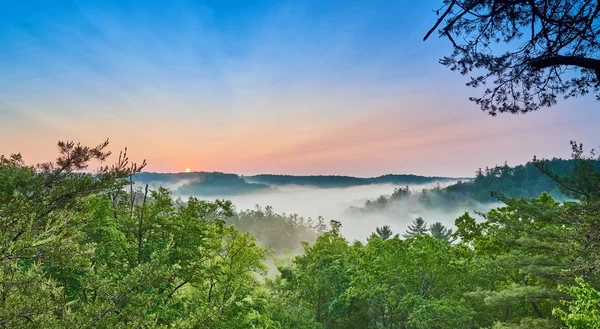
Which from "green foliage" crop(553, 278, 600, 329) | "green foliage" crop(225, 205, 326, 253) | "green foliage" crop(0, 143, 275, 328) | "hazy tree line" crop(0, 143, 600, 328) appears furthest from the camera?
"green foliage" crop(225, 205, 326, 253)

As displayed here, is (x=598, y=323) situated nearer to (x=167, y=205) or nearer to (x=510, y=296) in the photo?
(x=510, y=296)

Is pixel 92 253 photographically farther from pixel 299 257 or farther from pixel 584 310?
pixel 299 257

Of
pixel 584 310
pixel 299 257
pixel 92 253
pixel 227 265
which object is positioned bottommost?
pixel 299 257

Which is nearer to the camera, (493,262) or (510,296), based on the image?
(510,296)

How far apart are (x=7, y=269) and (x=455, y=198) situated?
8902 inches

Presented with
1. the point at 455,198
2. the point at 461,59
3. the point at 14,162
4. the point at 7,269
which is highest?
the point at 461,59

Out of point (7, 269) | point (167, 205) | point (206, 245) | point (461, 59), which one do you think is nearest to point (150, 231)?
point (167, 205)

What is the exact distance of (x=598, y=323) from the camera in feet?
14.4

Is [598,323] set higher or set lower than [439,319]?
higher

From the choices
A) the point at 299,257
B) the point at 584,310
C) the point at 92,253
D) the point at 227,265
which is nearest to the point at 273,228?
the point at 299,257

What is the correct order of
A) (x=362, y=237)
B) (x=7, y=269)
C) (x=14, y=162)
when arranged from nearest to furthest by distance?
1. (x=7, y=269)
2. (x=14, y=162)
3. (x=362, y=237)

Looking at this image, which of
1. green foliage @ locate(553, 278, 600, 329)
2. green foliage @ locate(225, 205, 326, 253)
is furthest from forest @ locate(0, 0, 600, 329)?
green foliage @ locate(225, 205, 326, 253)

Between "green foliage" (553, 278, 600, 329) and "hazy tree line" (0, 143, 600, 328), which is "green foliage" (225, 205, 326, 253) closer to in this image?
"hazy tree line" (0, 143, 600, 328)

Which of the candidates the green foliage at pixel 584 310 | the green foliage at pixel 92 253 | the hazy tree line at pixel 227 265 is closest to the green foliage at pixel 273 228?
the hazy tree line at pixel 227 265
